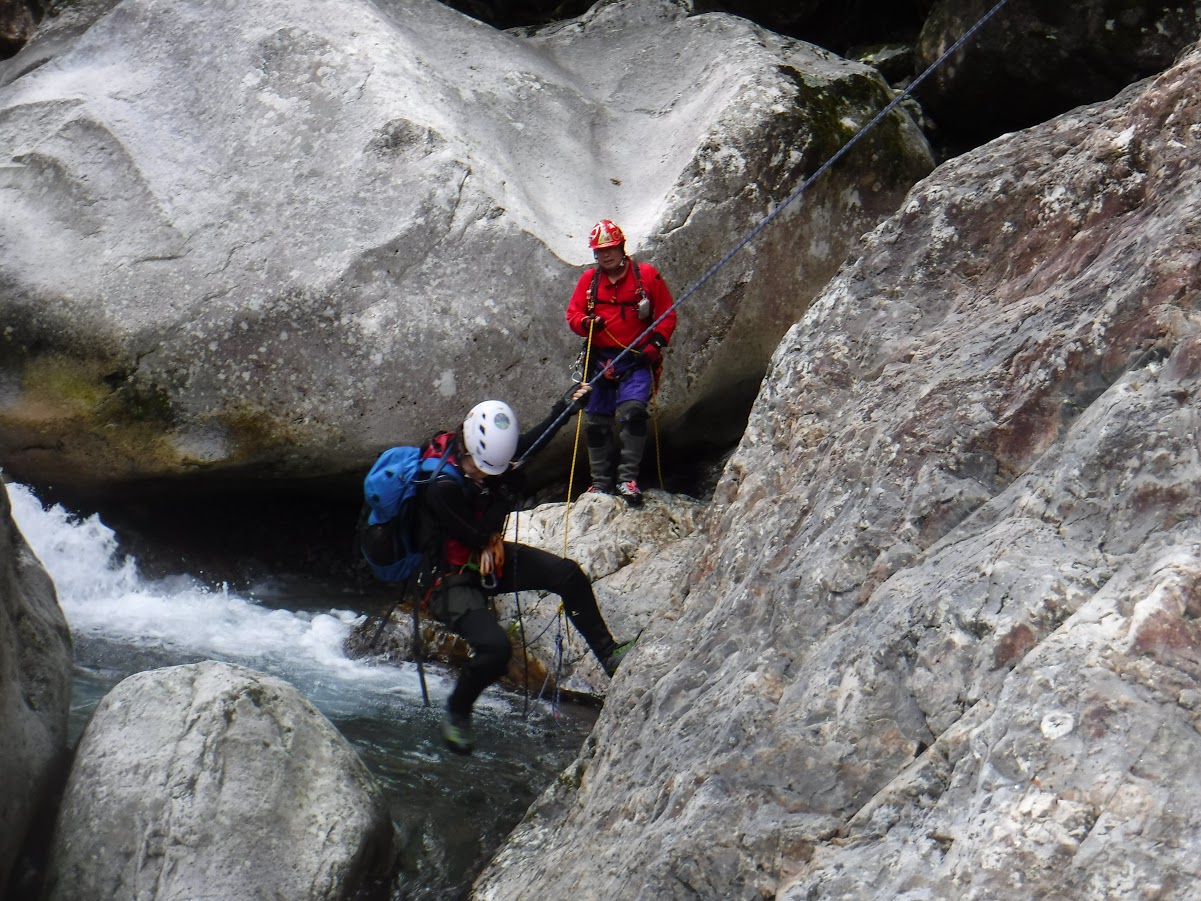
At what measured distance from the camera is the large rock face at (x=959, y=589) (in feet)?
7.79

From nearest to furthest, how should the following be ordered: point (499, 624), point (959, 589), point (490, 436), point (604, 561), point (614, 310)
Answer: point (959, 589), point (490, 436), point (499, 624), point (604, 561), point (614, 310)

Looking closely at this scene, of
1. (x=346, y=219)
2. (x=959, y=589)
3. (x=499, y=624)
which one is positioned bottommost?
(x=499, y=624)

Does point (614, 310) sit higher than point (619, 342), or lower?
higher

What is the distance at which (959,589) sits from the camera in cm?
292

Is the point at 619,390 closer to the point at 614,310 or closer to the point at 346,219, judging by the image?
the point at 614,310

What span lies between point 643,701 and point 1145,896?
228 cm

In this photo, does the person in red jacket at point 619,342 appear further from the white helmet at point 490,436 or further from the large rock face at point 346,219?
the white helmet at point 490,436

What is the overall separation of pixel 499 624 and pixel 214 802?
2.04 metres

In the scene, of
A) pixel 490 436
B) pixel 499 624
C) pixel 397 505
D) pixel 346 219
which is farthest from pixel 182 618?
pixel 490 436

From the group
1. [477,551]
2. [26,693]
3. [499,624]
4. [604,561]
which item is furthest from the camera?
[604,561]

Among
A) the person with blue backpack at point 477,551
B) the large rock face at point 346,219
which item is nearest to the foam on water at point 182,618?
the large rock face at point 346,219

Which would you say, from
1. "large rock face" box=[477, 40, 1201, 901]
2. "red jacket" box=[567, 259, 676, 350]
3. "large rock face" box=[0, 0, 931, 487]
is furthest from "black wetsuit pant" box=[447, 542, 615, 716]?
"large rock face" box=[0, 0, 931, 487]

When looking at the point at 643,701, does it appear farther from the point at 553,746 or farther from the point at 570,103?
the point at 570,103

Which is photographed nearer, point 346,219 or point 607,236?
point 607,236
